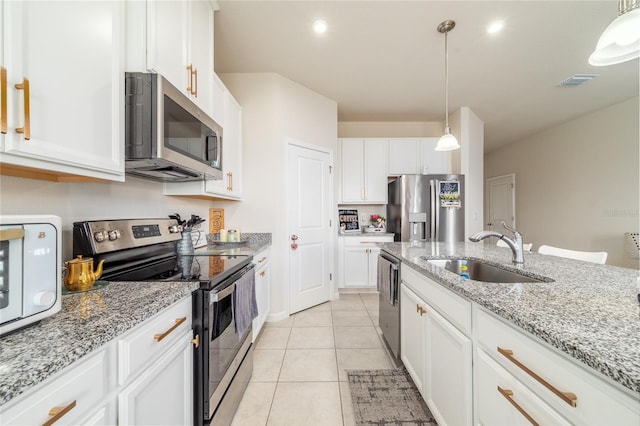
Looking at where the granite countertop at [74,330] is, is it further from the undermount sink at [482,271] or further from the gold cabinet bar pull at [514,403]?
the undermount sink at [482,271]

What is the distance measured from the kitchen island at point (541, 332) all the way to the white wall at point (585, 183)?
345cm

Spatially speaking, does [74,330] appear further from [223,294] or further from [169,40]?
[169,40]

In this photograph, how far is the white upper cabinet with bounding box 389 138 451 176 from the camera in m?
3.86

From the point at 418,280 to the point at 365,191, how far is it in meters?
2.50

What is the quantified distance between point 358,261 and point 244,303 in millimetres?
2343

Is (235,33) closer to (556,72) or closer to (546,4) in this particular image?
(546,4)

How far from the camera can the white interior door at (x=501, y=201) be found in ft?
17.8

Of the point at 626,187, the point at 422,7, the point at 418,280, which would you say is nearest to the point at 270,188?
the point at 418,280

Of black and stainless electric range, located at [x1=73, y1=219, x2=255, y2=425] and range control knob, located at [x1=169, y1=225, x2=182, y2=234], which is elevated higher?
range control knob, located at [x1=169, y1=225, x2=182, y2=234]

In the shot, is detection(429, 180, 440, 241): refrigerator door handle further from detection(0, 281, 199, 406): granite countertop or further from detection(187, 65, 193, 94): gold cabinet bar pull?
detection(0, 281, 199, 406): granite countertop

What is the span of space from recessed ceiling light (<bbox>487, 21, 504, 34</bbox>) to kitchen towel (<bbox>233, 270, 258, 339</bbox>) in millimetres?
2792

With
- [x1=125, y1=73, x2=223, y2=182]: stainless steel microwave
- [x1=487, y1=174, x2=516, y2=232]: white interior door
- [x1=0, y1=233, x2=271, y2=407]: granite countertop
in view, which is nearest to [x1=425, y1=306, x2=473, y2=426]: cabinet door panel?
[x1=0, y1=233, x2=271, y2=407]: granite countertop

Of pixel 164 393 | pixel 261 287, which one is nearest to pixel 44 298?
pixel 164 393

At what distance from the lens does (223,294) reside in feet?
3.94
